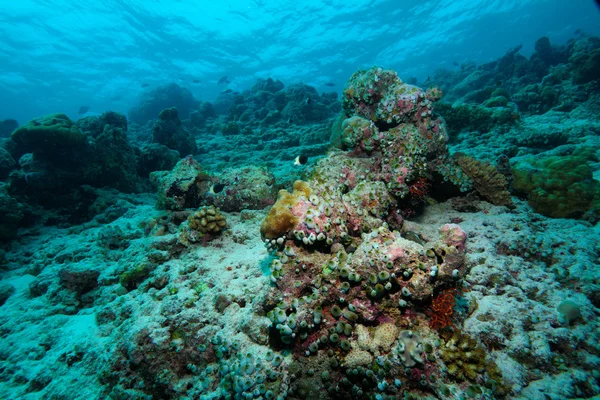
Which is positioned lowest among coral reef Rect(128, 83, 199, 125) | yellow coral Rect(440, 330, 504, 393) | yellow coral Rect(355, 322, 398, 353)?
yellow coral Rect(440, 330, 504, 393)

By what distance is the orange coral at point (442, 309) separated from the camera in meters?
2.39

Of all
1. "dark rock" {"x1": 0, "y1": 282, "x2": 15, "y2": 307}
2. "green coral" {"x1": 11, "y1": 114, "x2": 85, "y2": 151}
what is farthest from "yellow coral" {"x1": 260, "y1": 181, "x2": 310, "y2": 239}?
"green coral" {"x1": 11, "y1": 114, "x2": 85, "y2": 151}

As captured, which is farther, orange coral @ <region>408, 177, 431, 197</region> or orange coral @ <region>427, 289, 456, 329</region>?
orange coral @ <region>408, 177, 431, 197</region>

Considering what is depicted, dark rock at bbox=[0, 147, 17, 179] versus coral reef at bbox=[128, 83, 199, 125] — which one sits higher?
coral reef at bbox=[128, 83, 199, 125]

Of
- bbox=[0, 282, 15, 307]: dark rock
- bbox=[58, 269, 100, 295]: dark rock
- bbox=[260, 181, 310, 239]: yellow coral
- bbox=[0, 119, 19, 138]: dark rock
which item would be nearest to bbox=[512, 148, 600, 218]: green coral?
bbox=[260, 181, 310, 239]: yellow coral

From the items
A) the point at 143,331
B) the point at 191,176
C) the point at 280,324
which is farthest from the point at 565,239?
the point at 191,176

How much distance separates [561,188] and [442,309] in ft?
13.9

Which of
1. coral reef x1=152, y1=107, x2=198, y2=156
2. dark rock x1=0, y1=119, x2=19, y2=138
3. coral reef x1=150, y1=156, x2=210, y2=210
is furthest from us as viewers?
dark rock x1=0, y1=119, x2=19, y2=138

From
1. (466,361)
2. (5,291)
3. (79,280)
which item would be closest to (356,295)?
(466,361)

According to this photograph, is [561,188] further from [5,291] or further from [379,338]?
[5,291]

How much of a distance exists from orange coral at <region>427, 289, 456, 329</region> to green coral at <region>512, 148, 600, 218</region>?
377 cm

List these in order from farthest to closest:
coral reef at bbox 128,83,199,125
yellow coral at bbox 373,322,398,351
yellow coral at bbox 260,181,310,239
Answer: coral reef at bbox 128,83,199,125 → yellow coral at bbox 260,181,310,239 → yellow coral at bbox 373,322,398,351

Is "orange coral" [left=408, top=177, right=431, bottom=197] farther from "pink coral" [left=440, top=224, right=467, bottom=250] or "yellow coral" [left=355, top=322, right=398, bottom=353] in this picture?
"yellow coral" [left=355, top=322, right=398, bottom=353]

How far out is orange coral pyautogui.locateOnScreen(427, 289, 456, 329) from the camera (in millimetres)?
2391
